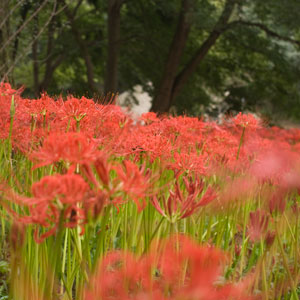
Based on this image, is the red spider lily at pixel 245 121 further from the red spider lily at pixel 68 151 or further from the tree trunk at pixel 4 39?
the tree trunk at pixel 4 39

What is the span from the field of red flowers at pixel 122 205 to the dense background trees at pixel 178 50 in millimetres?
6287

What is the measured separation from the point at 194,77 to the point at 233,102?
4.33ft

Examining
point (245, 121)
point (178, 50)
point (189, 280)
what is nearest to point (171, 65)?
point (178, 50)

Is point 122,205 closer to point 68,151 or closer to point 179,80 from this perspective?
point 68,151

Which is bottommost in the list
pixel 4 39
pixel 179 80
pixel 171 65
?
pixel 179 80

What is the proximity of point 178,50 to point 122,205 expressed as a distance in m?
8.42

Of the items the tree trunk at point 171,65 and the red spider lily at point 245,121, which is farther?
the tree trunk at point 171,65

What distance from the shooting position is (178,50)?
10.4 metres

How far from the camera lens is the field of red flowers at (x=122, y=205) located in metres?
1.08

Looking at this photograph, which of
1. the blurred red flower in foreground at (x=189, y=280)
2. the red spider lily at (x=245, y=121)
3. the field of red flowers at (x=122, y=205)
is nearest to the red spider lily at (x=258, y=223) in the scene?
the field of red flowers at (x=122, y=205)

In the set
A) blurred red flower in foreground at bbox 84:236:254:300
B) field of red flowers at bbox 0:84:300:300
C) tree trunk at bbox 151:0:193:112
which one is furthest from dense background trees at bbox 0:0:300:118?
blurred red flower in foreground at bbox 84:236:254:300

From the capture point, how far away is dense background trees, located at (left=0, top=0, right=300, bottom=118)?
391 inches

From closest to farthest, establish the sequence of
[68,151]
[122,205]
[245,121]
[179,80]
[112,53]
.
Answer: [68,151]
[122,205]
[245,121]
[112,53]
[179,80]

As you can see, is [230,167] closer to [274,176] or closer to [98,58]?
[274,176]
